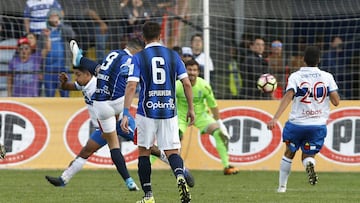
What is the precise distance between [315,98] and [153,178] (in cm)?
366

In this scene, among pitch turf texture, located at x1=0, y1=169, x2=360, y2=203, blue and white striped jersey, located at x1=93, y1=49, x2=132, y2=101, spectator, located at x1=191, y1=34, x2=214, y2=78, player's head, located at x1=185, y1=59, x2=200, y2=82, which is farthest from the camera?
spectator, located at x1=191, y1=34, x2=214, y2=78

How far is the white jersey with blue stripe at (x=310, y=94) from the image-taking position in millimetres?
12406

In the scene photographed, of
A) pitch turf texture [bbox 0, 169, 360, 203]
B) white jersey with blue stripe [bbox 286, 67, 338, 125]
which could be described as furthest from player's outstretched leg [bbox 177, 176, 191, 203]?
white jersey with blue stripe [bbox 286, 67, 338, 125]

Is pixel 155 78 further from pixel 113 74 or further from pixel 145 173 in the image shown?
pixel 113 74

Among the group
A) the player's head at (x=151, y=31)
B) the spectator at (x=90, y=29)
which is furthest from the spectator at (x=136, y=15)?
the player's head at (x=151, y=31)

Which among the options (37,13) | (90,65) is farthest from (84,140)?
(90,65)

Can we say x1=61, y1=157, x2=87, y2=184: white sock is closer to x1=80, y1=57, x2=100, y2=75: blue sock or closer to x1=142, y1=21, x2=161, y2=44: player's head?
x1=80, y1=57, x2=100, y2=75: blue sock

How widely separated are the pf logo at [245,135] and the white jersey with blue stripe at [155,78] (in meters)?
7.08

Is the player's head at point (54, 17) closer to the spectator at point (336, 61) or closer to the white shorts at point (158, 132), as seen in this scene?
the spectator at point (336, 61)

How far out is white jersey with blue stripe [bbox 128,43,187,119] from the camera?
10203 mm

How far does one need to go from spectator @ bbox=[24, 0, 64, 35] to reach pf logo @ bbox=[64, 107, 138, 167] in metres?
2.41

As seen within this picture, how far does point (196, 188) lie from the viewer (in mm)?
13211

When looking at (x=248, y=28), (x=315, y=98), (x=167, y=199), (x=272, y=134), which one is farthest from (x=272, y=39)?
(x=167, y=199)

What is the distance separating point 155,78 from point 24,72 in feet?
28.3
